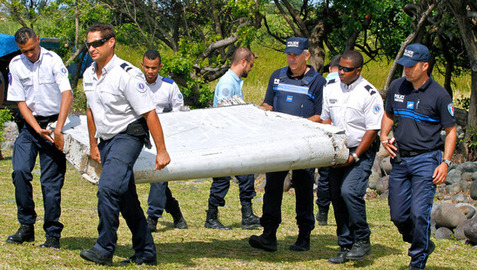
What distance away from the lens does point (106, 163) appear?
482 centimetres

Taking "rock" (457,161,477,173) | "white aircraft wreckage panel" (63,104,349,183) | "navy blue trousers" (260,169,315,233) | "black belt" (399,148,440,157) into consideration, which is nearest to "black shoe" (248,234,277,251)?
"navy blue trousers" (260,169,315,233)

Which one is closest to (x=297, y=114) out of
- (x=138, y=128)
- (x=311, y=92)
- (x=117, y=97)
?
(x=311, y=92)

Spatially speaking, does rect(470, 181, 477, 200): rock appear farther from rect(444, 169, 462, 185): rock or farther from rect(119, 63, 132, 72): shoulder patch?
rect(119, 63, 132, 72): shoulder patch

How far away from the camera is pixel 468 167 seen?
11.2 m

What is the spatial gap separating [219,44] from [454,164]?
6.18 meters

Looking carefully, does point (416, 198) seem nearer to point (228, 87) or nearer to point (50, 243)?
point (228, 87)

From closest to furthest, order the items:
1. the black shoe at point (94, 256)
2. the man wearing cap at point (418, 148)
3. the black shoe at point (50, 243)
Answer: the black shoe at point (94, 256) < the man wearing cap at point (418, 148) < the black shoe at point (50, 243)

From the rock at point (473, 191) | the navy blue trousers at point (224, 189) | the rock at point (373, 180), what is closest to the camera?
the navy blue trousers at point (224, 189)

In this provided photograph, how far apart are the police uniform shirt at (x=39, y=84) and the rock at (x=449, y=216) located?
4529 millimetres

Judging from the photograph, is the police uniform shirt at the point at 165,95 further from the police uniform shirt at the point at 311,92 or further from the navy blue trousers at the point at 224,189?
the police uniform shirt at the point at 311,92

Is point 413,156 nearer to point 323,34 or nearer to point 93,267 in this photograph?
point 93,267

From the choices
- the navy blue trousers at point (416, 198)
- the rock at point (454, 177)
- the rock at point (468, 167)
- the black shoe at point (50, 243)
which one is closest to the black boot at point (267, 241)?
the navy blue trousers at point (416, 198)

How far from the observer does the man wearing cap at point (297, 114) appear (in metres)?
6.09

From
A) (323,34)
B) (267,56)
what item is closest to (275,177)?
(323,34)
